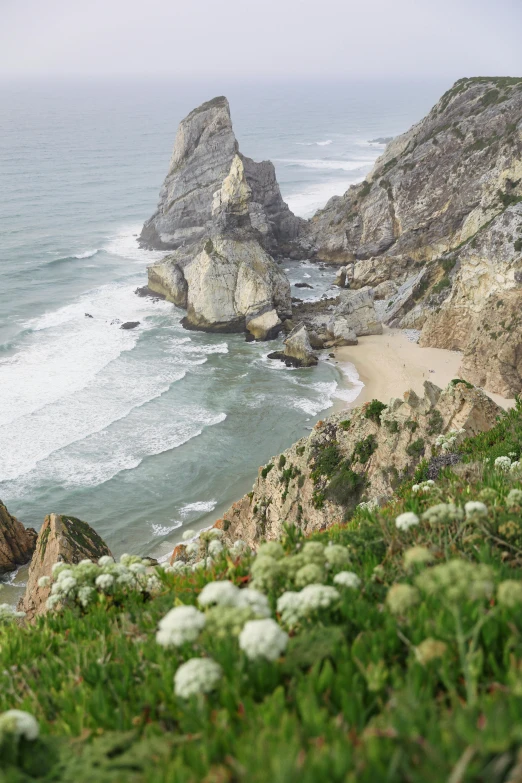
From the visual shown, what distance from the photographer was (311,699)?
11.4 ft

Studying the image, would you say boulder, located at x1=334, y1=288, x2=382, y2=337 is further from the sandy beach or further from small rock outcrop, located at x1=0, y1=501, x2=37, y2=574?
small rock outcrop, located at x1=0, y1=501, x2=37, y2=574

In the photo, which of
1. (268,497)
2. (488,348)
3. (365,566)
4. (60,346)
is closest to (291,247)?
(60,346)

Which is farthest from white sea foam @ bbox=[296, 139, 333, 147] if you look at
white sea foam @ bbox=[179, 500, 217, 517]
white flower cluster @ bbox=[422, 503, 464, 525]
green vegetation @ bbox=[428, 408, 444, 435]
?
white flower cluster @ bbox=[422, 503, 464, 525]

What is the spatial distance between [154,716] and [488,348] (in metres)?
35.1

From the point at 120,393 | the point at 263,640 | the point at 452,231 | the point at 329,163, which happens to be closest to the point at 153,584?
the point at 263,640

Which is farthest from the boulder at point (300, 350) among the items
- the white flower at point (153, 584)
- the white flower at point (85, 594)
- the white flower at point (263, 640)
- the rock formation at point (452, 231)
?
the white flower at point (263, 640)

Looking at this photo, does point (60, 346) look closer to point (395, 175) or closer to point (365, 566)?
point (395, 175)

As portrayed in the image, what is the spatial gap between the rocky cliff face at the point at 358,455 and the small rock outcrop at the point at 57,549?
482 cm

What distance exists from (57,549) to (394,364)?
31.5 meters

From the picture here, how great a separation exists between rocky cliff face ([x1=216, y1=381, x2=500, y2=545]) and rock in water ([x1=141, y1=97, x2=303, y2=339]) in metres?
32.2

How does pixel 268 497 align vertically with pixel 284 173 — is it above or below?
below

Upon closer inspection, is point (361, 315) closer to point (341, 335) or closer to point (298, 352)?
point (341, 335)

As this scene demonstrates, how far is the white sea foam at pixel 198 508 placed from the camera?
95.4 feet

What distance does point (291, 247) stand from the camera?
7275 centimetres
